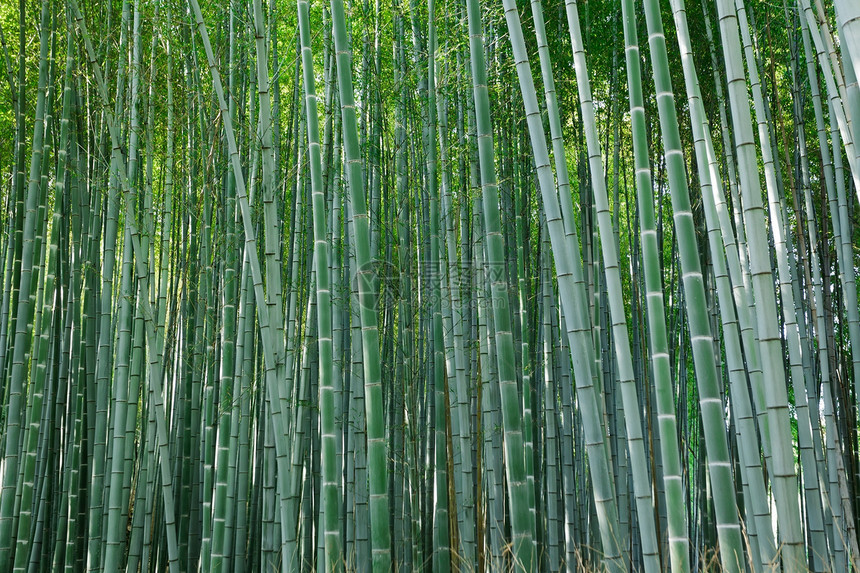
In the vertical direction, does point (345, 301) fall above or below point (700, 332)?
above

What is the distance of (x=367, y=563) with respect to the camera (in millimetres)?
2697

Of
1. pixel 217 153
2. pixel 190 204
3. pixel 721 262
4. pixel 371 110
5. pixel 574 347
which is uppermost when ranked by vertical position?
pixel 371 110

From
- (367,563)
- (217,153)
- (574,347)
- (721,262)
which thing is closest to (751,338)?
(721,262)

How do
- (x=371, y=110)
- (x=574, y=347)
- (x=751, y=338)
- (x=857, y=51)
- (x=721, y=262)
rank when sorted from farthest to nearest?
1. (x=371, y=110)
2. (x=751, y=338)
3. (x=721, y=262)
4. (x=574, y=347)
5. (x=857, y=51)

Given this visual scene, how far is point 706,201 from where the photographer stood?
6.60 ft

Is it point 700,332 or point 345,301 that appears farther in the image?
point 345,301

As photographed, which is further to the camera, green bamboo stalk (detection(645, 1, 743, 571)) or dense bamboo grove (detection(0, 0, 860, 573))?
dense bamboo grove (detection(0, 0, 860, 573))

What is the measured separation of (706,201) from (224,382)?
1691 millimetres

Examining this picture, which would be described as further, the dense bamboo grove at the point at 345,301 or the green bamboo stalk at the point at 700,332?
the dense bamboo grove at the point at 345,301

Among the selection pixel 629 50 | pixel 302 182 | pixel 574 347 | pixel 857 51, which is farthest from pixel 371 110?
pixel 857 51

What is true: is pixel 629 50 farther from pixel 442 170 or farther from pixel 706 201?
pixel 442 170

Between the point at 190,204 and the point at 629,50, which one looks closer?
the point at 629,50

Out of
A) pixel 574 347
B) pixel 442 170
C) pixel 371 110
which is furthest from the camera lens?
pixel 371 110

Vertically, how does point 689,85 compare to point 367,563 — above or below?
above
